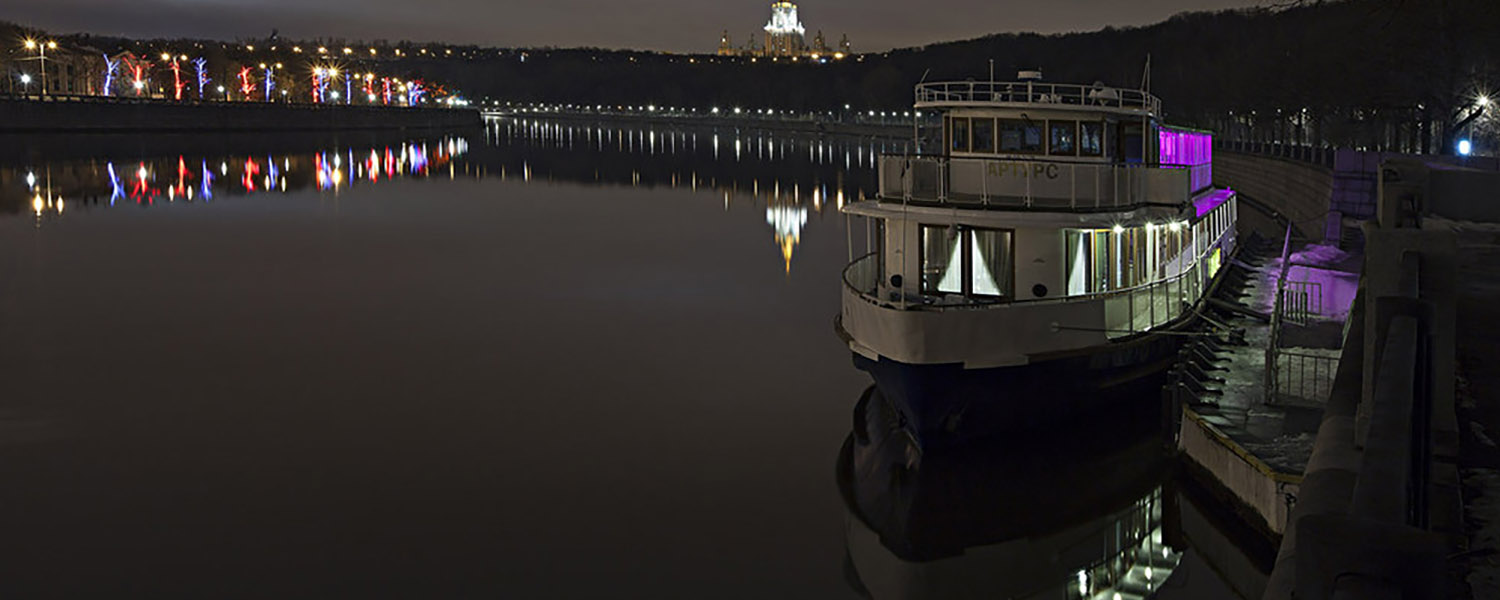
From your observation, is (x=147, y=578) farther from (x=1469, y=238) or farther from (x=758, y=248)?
(x=758, y=248)

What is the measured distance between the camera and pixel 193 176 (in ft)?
307

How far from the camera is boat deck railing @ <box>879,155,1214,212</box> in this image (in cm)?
2256

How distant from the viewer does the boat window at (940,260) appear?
2303 cm

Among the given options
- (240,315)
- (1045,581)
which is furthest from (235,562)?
(240,315)

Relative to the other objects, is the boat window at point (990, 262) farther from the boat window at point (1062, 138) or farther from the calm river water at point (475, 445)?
the calm river water at point (475, 445)

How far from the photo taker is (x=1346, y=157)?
1970 inches

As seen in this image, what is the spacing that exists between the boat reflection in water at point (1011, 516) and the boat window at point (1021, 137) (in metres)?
4.77

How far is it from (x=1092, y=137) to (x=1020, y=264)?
256 centimetres

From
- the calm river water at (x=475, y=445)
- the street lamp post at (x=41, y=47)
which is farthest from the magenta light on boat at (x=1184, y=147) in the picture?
the street lamp post at (x=41, y=47)

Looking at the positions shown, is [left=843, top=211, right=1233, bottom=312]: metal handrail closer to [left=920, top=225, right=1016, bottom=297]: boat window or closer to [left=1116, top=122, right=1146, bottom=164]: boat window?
[left=920, top=225, right=1016, bottom=297]: boat window

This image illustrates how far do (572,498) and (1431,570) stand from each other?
15.7 m

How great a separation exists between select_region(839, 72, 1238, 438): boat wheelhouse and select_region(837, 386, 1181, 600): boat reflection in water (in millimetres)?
670

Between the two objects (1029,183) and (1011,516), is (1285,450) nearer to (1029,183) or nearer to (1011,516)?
(1011,516)

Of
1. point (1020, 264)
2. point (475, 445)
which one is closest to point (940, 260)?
point (1020, 264)
